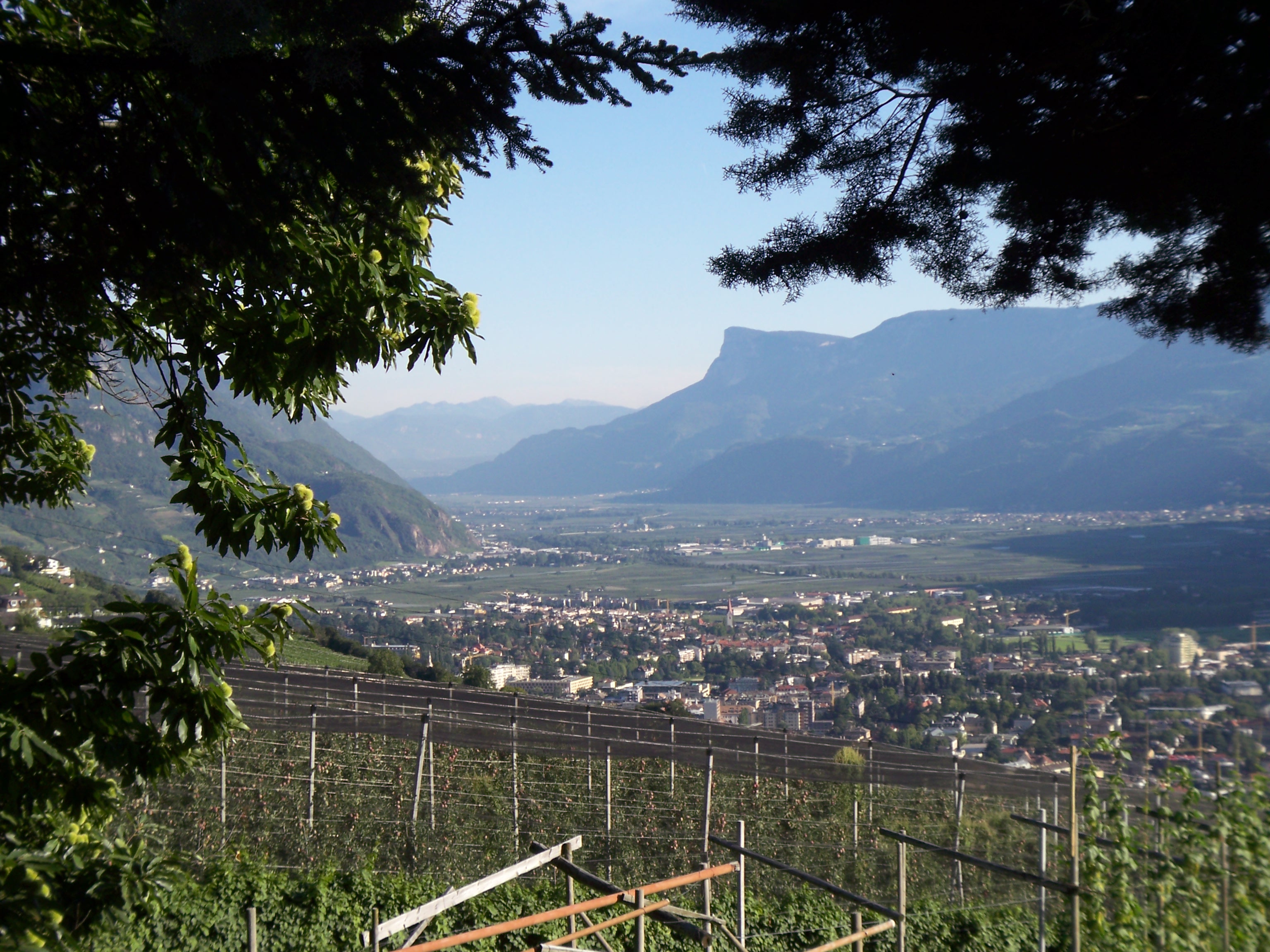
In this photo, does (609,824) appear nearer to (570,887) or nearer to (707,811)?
(707,811)

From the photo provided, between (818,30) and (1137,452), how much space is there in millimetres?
69771

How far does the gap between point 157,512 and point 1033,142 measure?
8836 cm

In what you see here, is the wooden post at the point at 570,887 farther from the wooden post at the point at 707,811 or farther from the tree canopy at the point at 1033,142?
the wooden post at the point at 707,811

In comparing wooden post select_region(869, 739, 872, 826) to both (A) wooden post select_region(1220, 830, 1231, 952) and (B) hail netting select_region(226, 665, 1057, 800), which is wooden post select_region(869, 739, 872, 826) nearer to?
(B) hail netting select_region(226, 665, 1057, 800)

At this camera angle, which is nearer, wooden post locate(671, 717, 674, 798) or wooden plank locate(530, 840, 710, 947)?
wooden plank locate(530, 840, 710, 947)

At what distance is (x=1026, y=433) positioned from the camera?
95375mm

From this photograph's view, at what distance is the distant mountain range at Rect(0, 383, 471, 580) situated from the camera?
7081 centimetres

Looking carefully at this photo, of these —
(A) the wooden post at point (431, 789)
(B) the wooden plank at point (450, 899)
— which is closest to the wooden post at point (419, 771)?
(A) the wooden post at point (431, 789)

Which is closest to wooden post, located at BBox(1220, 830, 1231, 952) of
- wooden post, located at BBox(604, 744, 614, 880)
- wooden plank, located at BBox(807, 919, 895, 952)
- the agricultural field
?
wooden plank, located at BBox(807, 919, 895, 952)

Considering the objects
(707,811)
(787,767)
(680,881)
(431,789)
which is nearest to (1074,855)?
(680,881)

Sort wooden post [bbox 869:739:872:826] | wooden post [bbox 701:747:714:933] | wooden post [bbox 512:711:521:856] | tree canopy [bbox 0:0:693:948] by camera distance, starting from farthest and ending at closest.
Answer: wooden post [bbox 869:739:872:826] → wooden post [bbox 512:711:521:856] → wooden post [bbox 701:747:714:933] → tree canopy [bbox 0:0:693:948]

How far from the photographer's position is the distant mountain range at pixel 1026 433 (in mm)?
46156

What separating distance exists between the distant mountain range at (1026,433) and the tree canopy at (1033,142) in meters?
0.33

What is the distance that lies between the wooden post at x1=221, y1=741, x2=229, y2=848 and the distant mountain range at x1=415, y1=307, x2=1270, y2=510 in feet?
24.1
